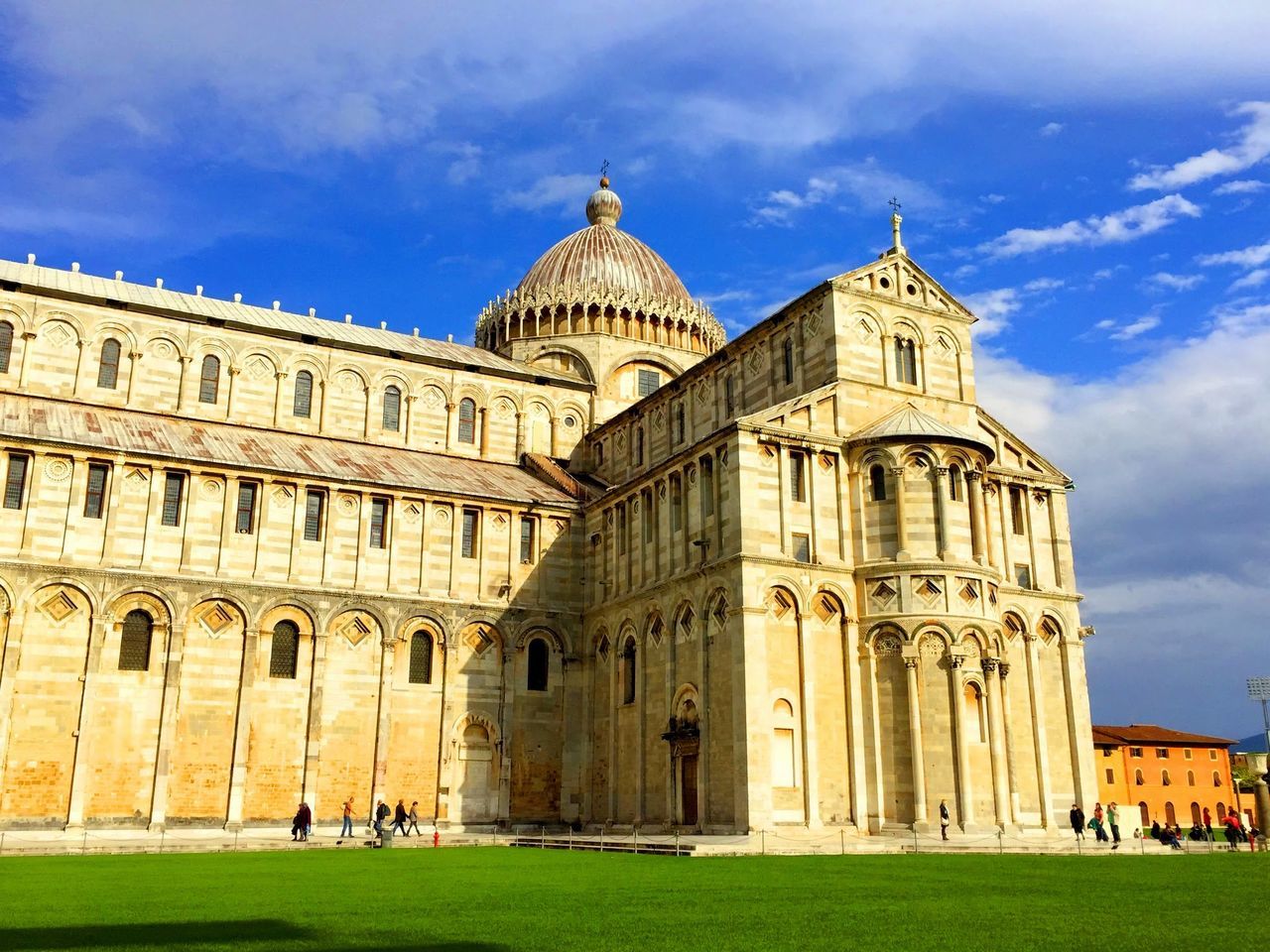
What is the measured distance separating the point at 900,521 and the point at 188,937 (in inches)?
1102

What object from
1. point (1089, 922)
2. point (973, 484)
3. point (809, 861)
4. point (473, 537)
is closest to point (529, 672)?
point (473, 537)

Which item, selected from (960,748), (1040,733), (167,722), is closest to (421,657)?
(167,722)

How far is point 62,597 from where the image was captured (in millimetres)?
37781

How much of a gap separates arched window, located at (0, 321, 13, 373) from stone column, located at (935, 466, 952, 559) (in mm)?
34664

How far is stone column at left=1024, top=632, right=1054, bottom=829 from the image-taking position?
37.4m

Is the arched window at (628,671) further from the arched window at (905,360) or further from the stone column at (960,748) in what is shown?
the arched window at (905,360)

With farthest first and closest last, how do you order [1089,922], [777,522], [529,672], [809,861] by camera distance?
[529,672] → [777,522] → [809,861] → [1089,922]

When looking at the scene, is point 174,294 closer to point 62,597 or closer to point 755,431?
point 62,597

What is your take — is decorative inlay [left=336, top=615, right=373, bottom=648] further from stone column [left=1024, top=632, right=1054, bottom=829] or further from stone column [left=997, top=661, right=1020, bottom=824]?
stone column [left=1024, top=632, right=1054, bottom=829]

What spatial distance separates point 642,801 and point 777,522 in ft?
35.7

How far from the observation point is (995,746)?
117ft

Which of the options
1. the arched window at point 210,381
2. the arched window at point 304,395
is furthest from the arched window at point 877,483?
the arched window at point 210,381

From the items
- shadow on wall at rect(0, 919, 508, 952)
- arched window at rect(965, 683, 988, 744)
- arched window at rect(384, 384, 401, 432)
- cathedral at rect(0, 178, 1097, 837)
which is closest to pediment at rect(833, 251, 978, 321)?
cathedral at rect(0, 178, 1097, 837)

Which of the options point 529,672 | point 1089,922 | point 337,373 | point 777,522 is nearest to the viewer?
point 1089,922
